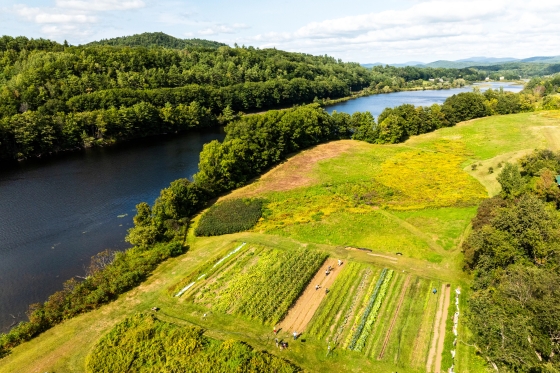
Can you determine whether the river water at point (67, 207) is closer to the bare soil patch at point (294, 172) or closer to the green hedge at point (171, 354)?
the green hedge at point (171, 354)

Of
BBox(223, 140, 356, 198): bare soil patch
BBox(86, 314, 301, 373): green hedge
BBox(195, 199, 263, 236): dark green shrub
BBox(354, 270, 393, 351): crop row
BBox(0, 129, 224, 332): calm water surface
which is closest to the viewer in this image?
BBox(86, 314, 301, 373): green hedge

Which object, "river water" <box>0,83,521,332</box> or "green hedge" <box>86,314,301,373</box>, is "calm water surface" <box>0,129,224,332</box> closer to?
"river water" <box>0,83,521,332</box>

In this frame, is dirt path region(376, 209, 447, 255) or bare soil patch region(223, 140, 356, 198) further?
bare soil patch region(223, 140, 356, 198)

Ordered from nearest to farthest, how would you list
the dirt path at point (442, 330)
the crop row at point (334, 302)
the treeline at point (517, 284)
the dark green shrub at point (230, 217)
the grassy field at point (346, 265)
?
1. the treeline at point (517, 284)
2. the dirt path at point (442, 330)
3. the grassy field at point (346, 265)
4. the crop row at point (334, 302)
5. the dark green shrub at point (230, 217)

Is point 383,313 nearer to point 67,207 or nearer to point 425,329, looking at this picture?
point 425,329

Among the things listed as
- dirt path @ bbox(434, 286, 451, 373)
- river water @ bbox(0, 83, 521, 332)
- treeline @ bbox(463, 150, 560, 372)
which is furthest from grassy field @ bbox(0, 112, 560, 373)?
river water @ bbox(0, 83, 521, 332)

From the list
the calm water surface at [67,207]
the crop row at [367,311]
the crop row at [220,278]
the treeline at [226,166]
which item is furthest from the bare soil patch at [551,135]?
the calm water surface at [67,207]

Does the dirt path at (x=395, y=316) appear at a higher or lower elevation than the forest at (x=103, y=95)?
lower
